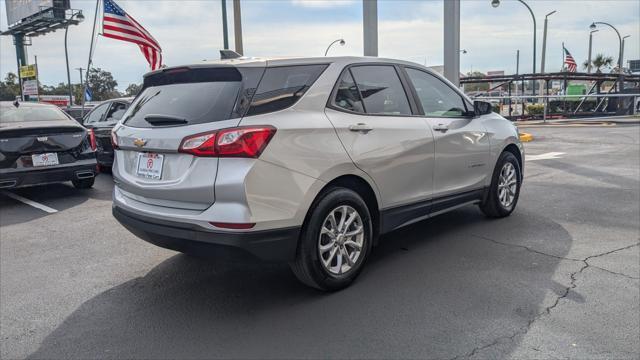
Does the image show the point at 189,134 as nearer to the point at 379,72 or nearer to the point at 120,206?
the point at 120,206

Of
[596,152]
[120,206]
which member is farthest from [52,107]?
[596,152]

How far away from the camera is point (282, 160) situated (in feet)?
11.0

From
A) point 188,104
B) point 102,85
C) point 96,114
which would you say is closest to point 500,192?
point 188,104

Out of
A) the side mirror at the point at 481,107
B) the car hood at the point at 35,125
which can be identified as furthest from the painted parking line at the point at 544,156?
the car hood at the point at 35,125

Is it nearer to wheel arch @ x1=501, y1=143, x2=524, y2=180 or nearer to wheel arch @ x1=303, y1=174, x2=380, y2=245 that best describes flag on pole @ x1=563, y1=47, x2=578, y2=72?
wheel arch @ x1=501, y1=143, x2=524, y2=180

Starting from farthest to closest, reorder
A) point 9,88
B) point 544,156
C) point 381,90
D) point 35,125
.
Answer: point 9,88, point 544,156, point 35,125, point 381,90

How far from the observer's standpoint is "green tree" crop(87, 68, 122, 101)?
299 ft

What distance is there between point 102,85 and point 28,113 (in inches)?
3792

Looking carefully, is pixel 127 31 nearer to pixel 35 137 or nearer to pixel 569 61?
pixel 35 137

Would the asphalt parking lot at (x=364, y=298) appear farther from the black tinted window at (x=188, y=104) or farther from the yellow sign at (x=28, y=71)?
the yellow sign at (x=28, y=71)

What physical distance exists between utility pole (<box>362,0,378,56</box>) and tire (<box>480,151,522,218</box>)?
17.9 ft

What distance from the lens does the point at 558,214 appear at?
19.8ft

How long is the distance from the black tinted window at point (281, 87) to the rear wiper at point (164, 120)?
0.52 m

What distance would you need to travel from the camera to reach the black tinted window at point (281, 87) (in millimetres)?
3424
